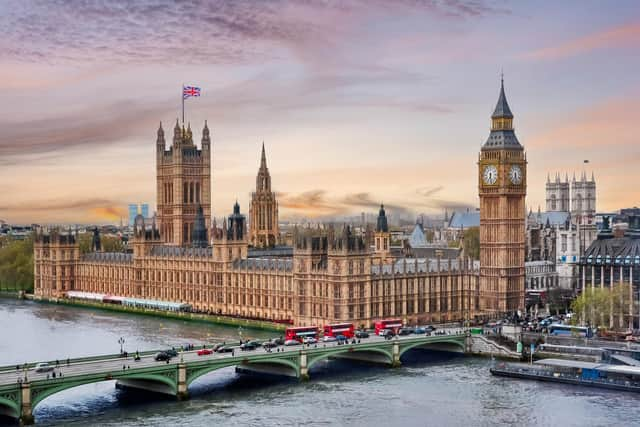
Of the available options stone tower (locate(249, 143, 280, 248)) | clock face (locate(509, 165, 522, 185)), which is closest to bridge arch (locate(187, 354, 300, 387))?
clock face (locate(509, 165, 522, 185))

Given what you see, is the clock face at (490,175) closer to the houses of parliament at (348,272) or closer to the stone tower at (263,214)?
the houses of parliament at (348,272)

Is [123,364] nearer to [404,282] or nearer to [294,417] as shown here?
[294,417]

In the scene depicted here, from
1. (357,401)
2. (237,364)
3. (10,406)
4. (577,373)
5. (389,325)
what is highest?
(389,325)

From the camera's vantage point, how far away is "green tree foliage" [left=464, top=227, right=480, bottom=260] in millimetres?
175125

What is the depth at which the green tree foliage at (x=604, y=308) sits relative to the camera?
10588cm

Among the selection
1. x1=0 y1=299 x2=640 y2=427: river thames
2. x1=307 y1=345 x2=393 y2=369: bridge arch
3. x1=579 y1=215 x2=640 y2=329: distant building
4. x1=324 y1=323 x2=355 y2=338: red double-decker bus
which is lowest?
x1=0 y1=299 x2=640 y2=427: river thames

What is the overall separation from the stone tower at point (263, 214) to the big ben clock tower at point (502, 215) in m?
49.0

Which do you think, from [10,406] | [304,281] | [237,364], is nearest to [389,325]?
[304,281]

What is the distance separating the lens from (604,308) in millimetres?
106000

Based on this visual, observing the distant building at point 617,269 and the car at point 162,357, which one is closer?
the car at point 162,357

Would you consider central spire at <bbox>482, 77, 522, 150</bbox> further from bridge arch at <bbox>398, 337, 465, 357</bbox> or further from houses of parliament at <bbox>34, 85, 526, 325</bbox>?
bridge arch at <bbox>398, 337, 465, 357</bbox>

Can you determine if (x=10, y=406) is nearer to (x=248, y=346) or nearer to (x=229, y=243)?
(x=248, y=346)

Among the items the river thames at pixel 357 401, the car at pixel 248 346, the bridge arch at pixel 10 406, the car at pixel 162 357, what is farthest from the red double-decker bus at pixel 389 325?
the bridge arch at pixel 10 406

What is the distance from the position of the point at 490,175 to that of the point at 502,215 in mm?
4810
